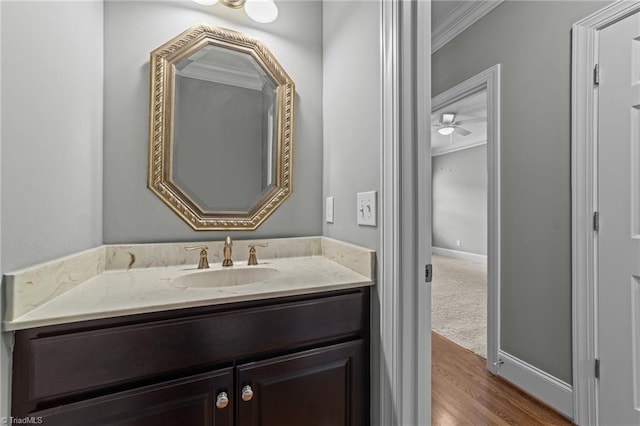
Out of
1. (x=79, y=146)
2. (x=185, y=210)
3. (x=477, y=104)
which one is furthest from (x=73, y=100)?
(x=477, y=104)

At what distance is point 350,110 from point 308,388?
3.62ft

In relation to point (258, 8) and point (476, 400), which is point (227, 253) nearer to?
point (258, 8)

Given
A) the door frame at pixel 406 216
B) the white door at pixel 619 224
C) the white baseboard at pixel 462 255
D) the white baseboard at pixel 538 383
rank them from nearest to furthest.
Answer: the door frame at pixel 406 216 < the white door at pixel 619 224 < the white baseboard at pixel 538 383 < the white baseboard at pixel 462 255

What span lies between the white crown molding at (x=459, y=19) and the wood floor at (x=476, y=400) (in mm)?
2525

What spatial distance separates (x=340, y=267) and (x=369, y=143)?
1.78 ft

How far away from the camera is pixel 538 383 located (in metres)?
1.66

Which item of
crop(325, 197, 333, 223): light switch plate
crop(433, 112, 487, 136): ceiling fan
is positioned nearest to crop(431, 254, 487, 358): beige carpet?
crop(325, 197, 333, 223): light switch plate

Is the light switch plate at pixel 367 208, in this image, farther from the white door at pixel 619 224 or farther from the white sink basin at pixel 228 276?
the white door at pixel 619 224

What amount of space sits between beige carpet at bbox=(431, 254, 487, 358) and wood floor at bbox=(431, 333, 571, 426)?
29 cm

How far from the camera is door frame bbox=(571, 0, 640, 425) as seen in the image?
142cm

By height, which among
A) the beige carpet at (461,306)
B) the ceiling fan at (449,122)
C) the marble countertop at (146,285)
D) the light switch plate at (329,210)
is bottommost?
the beige carpet at (461,306)

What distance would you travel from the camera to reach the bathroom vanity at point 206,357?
26.3 inches

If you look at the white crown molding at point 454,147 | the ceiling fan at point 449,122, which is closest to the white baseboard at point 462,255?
the white crown molding at point 454,147

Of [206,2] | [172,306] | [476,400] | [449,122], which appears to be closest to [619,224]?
[476,400]
